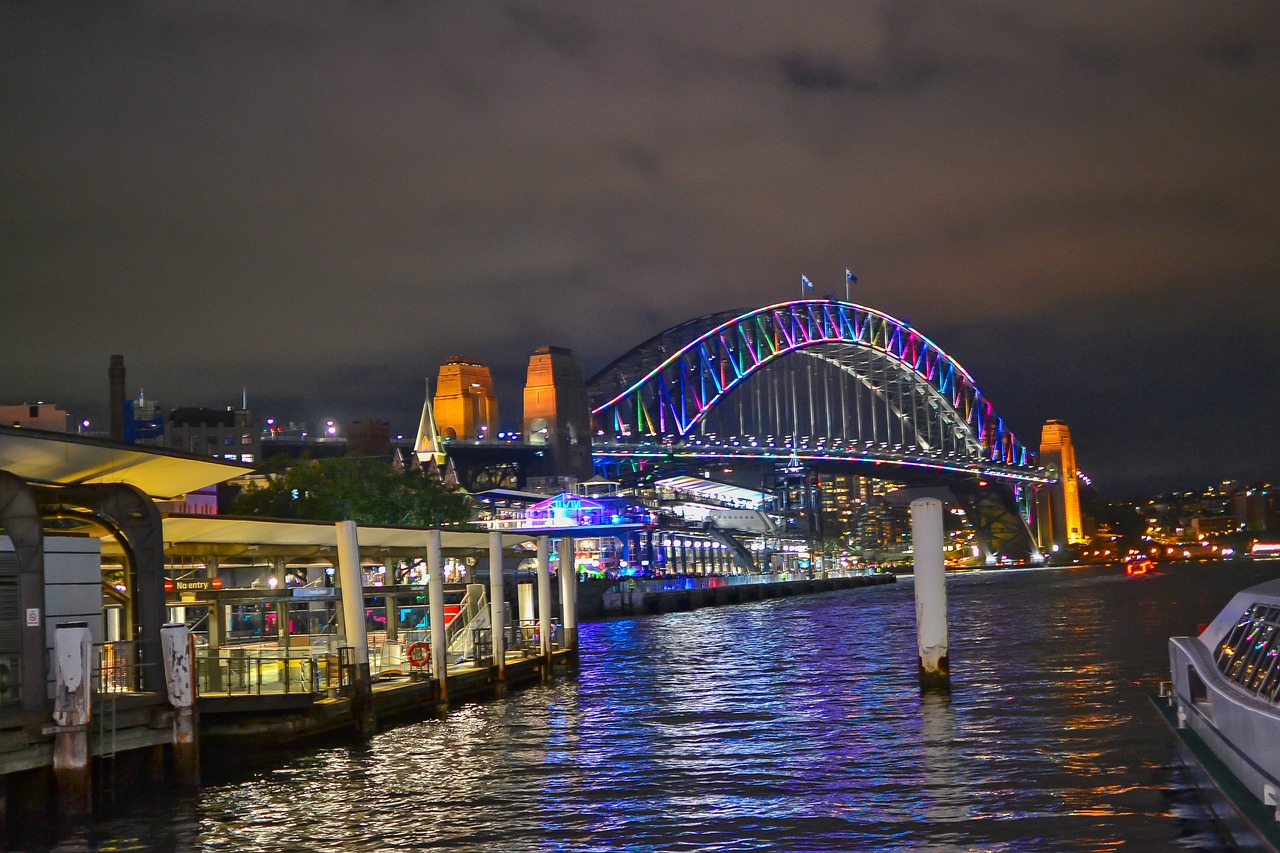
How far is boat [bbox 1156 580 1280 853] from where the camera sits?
1208 cm

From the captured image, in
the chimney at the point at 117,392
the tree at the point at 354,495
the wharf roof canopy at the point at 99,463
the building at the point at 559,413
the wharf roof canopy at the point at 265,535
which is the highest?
the building at the point at 559,413

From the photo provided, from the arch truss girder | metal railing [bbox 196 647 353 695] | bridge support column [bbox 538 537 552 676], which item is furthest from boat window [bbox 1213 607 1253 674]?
the arch truss girder

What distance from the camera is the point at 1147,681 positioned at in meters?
30.6

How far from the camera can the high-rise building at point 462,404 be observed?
156125mm

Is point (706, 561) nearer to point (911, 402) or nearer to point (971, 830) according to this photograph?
point (911, 402)

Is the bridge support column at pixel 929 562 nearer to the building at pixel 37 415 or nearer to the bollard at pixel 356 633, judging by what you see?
the bollard at pixel 356 633

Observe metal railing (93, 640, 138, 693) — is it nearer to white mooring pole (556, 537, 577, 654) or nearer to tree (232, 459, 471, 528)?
white mooring pole (556, 537, 577, 654)

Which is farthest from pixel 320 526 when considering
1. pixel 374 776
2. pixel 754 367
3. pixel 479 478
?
pixel 754 367

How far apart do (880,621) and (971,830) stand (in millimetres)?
52870

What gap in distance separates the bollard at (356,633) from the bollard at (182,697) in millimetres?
5489

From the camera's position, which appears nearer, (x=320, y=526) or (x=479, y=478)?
(x=320, y=526)

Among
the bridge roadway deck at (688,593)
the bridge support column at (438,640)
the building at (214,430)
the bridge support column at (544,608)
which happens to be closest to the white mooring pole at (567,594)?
the bridge support column at (544,608)

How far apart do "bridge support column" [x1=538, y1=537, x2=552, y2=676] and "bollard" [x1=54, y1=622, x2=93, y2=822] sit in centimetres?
2080

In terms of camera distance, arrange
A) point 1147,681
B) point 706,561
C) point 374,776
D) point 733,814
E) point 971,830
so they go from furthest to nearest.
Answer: point 706,561, point 1147,681, point 374,776, point 733,814, point 971,830
